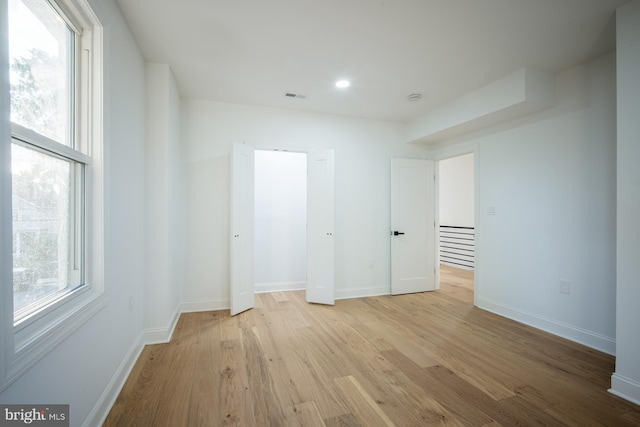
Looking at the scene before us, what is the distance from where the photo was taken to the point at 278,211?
4.60 metres

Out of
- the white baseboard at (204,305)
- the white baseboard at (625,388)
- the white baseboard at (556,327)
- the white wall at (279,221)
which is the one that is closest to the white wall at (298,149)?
the white baseboard at (204,305)

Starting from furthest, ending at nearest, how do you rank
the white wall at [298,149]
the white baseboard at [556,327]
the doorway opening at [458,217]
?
the doorway opening at [458,217]
the white wall at [298,149]
the white baseboard at [556,327]

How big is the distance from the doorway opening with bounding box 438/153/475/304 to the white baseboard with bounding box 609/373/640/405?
3.77 m

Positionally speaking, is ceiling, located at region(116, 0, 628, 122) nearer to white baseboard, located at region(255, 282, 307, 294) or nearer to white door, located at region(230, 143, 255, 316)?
white door, located at region(230, 143, 255, 316)

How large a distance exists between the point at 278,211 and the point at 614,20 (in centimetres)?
413

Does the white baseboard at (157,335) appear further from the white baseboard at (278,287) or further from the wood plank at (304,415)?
the white baseboard at (278,287)

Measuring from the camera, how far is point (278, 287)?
4508 millimetres

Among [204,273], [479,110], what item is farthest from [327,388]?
[479,110]

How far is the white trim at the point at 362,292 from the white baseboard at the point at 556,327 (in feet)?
4.42

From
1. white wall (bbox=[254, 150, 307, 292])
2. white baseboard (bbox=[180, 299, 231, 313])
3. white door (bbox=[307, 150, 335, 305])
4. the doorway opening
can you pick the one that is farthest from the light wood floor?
A: the doorway opening

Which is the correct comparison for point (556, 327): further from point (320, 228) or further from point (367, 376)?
point (320, 228)

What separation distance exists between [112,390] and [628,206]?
149 inches

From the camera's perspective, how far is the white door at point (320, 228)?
12.7 ft

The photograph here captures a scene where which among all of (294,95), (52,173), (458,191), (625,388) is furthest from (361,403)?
(458,191)
